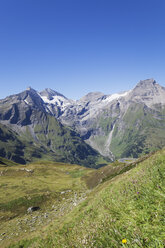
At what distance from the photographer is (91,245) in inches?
165

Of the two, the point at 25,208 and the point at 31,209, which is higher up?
the point at 31,209

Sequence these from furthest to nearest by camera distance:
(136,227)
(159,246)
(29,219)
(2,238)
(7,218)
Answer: (7,218)
(29,219)
(2,238)
(136,227)
(159,246)

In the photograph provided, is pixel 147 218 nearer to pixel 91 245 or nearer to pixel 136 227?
pixel 136 227

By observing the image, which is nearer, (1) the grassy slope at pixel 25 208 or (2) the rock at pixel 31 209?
(1) the grassy slope at pixel 25 208

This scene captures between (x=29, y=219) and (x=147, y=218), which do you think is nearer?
(x=147, y=218)

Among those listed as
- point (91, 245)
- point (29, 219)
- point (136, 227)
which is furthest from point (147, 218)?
point (29, 219)

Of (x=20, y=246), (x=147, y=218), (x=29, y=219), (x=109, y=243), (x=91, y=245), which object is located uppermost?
(x=147, y=218)

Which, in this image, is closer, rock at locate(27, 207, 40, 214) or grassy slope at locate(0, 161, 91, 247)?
grassy slope at locate(0, 161, 91, 247)

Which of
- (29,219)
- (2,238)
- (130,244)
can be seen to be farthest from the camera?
(29,219)

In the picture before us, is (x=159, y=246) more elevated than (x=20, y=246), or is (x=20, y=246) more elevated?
(x=159, y=246)

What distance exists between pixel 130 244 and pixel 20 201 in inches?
1760

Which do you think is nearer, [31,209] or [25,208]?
[31,209]

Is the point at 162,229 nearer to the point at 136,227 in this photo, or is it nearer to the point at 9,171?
the point at 136,227

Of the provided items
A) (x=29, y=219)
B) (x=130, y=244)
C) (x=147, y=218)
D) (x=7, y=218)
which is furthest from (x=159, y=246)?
(x=7, y=218)
